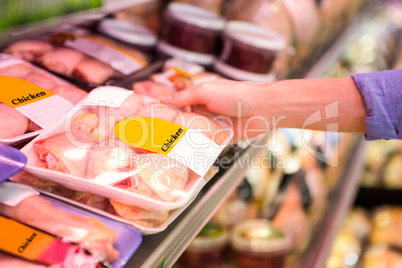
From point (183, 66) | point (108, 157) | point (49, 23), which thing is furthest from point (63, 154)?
point (183, 66)

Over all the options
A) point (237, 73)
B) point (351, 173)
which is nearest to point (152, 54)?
point (237, 73)

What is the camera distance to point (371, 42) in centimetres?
311

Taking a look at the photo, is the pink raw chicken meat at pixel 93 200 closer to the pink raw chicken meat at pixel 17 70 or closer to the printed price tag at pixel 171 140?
the printed price tag at pixel 171 140

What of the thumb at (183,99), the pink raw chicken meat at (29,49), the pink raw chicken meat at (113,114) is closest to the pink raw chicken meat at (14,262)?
the pink raw chicken meat at (113,114)

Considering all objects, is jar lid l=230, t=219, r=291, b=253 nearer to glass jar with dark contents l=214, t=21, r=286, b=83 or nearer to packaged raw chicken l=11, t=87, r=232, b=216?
glass jar with dark contents l=214, t=21, r=286, b=83

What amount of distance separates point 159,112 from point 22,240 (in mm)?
380

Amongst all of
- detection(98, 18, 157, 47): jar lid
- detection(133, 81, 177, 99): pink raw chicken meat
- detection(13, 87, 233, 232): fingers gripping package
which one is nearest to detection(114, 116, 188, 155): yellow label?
detection(13, 87, 233, 232): fingers gripping package

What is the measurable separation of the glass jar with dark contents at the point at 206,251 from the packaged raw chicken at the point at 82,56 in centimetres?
66

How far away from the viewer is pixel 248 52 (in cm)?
144

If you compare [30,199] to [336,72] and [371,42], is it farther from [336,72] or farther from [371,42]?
[371,42]

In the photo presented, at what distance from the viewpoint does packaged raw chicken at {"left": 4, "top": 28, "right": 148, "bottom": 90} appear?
3.67 feet

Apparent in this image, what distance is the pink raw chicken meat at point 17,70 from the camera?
36.6 inches

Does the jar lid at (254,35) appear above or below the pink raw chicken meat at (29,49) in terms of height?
above

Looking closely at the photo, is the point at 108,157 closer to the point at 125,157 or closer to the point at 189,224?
the point at 125,157
